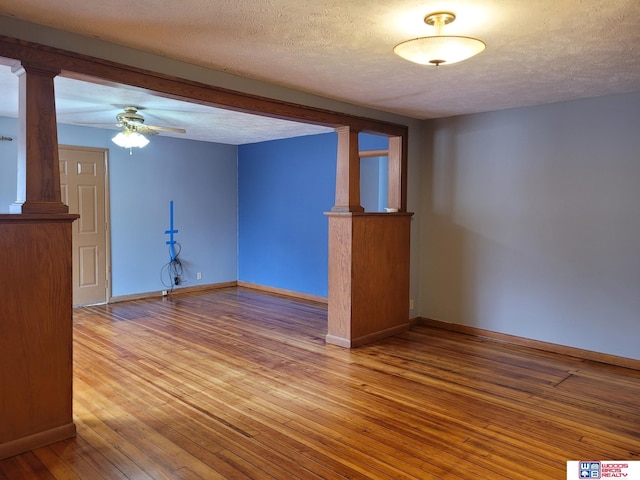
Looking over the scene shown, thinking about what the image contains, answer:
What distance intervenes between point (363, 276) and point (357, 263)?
0.17 metres

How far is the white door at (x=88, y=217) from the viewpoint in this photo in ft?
20.0

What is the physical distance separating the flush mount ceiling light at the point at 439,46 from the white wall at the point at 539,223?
2466 mm

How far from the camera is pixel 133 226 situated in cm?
670

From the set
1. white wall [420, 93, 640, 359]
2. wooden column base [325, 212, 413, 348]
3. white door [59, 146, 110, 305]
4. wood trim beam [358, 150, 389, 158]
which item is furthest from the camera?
white door [59, 146, 110, 305]

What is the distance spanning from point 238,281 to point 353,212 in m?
4.01

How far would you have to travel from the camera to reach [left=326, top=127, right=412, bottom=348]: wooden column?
454cm

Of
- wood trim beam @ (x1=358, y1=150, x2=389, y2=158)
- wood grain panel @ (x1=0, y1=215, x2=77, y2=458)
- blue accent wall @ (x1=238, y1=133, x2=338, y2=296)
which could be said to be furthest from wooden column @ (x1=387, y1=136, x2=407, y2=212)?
wood grain panel @ (x1=0, y1=215, x2=77, y2=458)

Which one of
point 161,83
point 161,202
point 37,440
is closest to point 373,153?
point 161,83

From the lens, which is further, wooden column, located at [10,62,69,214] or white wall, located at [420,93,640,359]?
white wall, located at [420,93,640,359]

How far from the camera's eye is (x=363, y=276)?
184 inches

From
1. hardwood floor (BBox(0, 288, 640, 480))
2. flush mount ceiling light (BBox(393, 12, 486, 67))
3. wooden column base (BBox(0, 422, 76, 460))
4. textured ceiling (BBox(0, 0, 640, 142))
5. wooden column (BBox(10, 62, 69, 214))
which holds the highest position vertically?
textured ceiling (BBox(0, 0, 640, 142))

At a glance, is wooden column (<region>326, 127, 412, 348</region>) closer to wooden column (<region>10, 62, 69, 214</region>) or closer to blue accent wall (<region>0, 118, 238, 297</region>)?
wooden column (<region>10, 62, 69, 214</region>)

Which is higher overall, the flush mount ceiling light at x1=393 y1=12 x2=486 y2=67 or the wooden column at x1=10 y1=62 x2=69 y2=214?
the flush mount ceiling light at x1=393 y1=12 x2=486 y2=67

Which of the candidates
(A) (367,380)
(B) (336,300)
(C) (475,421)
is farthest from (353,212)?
(C) (475,421)
